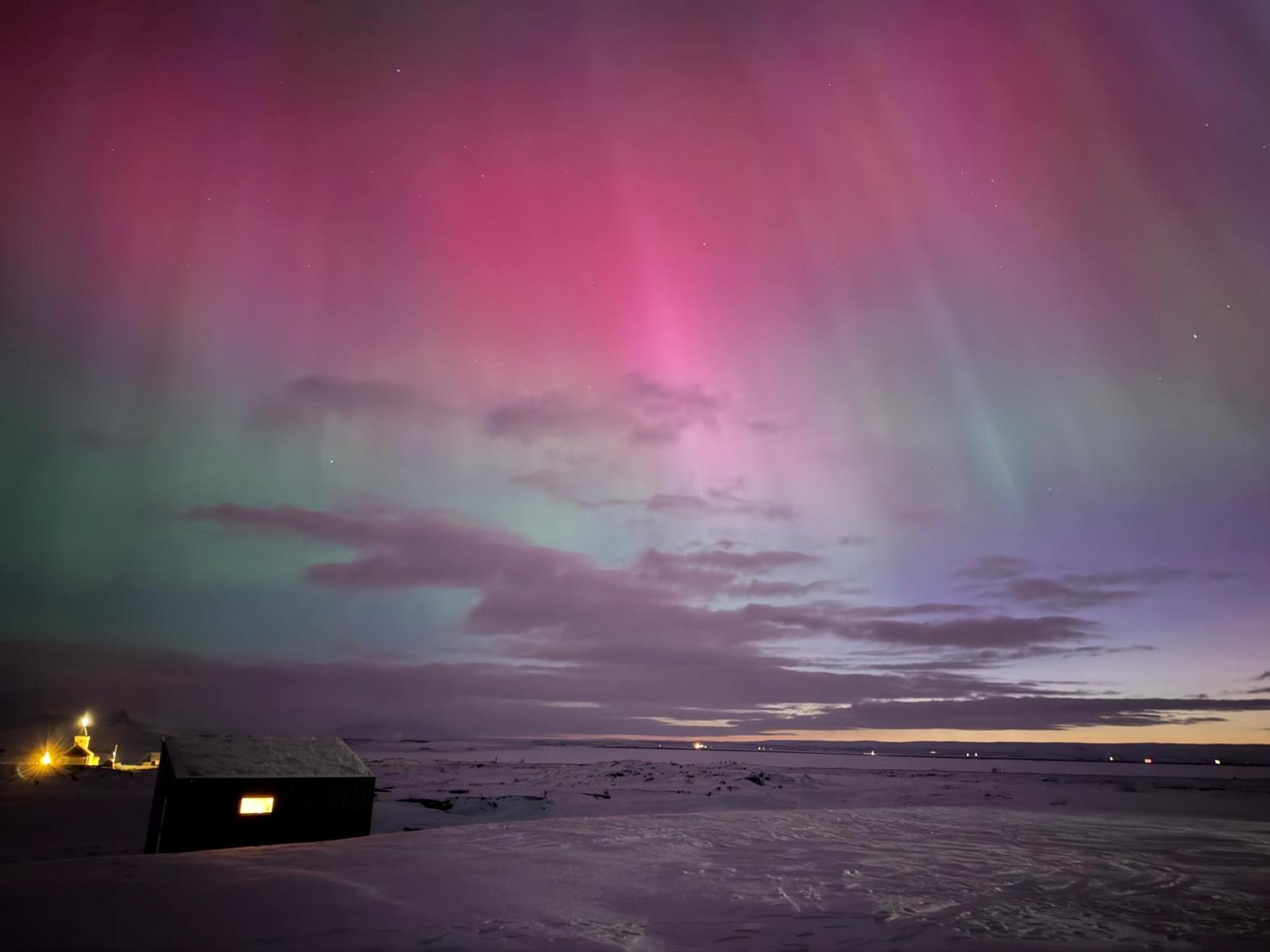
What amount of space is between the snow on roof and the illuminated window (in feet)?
2.90

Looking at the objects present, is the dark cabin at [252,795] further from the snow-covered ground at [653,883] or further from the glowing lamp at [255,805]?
the snow-covered ground at [653,883]

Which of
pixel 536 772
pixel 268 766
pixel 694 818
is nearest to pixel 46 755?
pixel 536 772

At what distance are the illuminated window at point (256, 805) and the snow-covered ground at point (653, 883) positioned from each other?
295cm

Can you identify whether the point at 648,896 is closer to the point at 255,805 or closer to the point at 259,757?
the point at 255,805

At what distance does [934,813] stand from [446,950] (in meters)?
45.6

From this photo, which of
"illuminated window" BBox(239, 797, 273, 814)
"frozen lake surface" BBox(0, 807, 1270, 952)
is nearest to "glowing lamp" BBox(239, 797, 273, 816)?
"illuminated window" BBox(239, 797, 273, 814)

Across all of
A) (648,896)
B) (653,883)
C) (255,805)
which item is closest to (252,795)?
(255,805)

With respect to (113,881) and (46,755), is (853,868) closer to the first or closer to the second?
(113,881)

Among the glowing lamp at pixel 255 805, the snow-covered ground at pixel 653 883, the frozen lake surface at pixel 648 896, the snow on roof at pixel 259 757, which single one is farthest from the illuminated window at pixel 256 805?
the frozen lake surface at pixel 648 896

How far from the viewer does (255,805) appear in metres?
27.0

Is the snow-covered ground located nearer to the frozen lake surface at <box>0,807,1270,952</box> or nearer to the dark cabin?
the frozen lake surface at <box>0,807,1270,952</box>

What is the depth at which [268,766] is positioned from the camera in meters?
28.3

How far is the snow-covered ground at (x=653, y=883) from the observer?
1404cm

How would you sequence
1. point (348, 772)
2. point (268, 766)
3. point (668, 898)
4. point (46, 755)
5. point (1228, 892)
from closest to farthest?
point (668, 898) < point (1228, 892) < point (268, 766) < point (348, 772) < point (46, 755)
